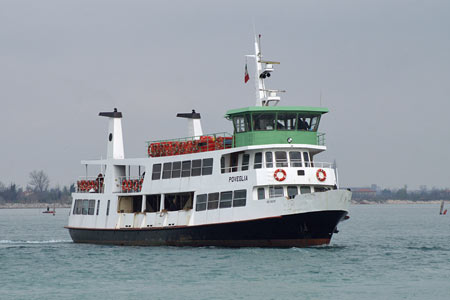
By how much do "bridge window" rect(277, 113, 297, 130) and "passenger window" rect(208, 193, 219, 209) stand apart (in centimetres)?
484

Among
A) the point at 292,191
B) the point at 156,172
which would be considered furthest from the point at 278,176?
the point at 156,172

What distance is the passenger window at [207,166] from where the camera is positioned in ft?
136

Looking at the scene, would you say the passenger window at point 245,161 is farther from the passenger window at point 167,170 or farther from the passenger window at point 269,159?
the passenger window at point 167,170

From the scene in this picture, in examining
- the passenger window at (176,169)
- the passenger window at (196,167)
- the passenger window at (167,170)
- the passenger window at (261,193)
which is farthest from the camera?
the passenger window at (167,170)

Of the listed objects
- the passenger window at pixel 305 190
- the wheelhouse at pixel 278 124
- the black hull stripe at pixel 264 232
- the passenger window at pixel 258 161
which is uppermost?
the wheelhouse at pixel 278 124

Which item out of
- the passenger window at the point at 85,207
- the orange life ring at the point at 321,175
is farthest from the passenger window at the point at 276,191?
the passenger window at the point at 85,207

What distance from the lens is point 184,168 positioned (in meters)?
43.0

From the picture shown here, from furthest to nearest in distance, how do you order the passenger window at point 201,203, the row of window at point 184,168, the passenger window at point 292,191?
the row of window at point 184,168, the passenger window at point 201,203, the passenger window at point 292,191

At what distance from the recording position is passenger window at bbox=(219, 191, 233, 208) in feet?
131

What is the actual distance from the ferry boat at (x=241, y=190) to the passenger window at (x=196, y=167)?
0.18 ft

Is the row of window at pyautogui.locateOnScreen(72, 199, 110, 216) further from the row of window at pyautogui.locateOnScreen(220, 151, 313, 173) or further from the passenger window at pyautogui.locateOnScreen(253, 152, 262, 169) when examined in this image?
the passenger window at pyautogui.locateOnScreen(253, 152, 262, 169)

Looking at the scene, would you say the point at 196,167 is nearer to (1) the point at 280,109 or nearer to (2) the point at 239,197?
(2) the point at 239,197

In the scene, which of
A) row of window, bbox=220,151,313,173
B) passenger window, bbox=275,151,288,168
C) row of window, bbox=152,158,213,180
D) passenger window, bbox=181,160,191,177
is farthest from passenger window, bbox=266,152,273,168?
passenger window, bbox=181,160,191,177

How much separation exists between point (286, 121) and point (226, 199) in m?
5.11
